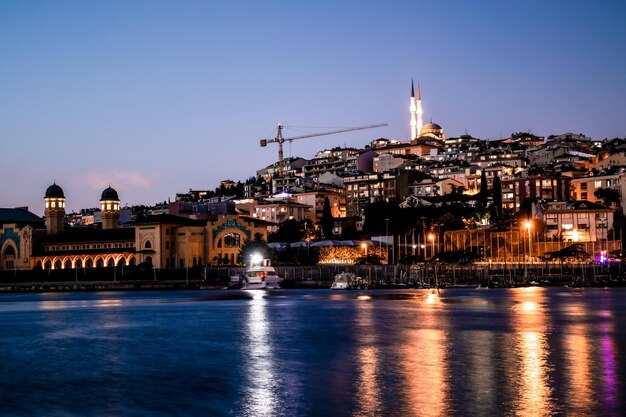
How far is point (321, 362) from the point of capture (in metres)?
28.5

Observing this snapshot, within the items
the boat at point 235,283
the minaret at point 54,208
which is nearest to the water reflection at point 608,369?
the boat at point 235,283

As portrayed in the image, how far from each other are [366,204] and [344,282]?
49.2 meters

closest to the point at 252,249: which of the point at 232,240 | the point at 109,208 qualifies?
the point at 232,240

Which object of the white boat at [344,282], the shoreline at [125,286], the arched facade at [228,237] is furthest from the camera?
the arched facade at [228,237]

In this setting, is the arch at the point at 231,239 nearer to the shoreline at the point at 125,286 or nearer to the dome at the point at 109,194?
the shoreline at the point at 125,286

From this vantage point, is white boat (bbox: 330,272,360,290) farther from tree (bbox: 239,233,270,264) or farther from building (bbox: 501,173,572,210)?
building (bbox: 501,173,572,210)

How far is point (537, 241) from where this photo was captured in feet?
303

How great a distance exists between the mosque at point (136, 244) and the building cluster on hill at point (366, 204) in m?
0.12

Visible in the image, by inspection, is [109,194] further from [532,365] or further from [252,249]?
[532,365]

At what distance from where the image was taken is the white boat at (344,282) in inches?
3206

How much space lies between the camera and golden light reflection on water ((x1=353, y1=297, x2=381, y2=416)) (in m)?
20.0

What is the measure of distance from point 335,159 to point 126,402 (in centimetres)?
17237

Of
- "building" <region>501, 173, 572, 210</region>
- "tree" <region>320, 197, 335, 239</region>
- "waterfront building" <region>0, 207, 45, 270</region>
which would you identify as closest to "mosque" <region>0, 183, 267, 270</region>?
"waterfront building" <region>0, 207, 45, 270</region>

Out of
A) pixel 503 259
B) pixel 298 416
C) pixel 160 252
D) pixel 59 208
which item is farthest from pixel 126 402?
pixel 59 208
